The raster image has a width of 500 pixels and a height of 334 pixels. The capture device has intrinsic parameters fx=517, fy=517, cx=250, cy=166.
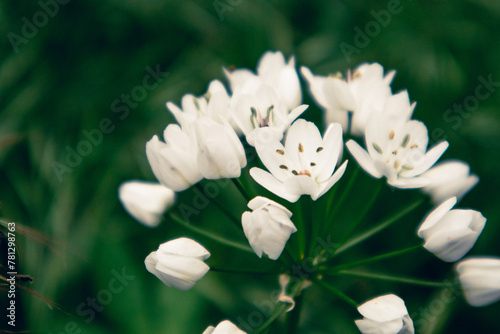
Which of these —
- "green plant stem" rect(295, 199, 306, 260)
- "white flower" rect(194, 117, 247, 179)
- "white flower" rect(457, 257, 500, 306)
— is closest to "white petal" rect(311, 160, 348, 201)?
"green plant stem" rect(295, 199, 306, 260)

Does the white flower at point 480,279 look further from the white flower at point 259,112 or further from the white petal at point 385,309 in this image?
the white flower at point 259,112

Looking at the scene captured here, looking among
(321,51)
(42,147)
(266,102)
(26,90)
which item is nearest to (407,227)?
(321,51)

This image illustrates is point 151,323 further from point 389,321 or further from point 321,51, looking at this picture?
point 321,51

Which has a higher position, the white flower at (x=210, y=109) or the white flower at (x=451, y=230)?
the white flower at (x=210, y=109)

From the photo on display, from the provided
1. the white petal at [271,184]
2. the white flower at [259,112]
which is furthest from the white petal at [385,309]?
the white flower at [259,112]

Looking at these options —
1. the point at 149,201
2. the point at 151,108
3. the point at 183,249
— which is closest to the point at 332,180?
the point at 183,249

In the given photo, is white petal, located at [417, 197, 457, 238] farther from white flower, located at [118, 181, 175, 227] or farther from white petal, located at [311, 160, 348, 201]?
white flower, located at [118, 181, 175, 227]
